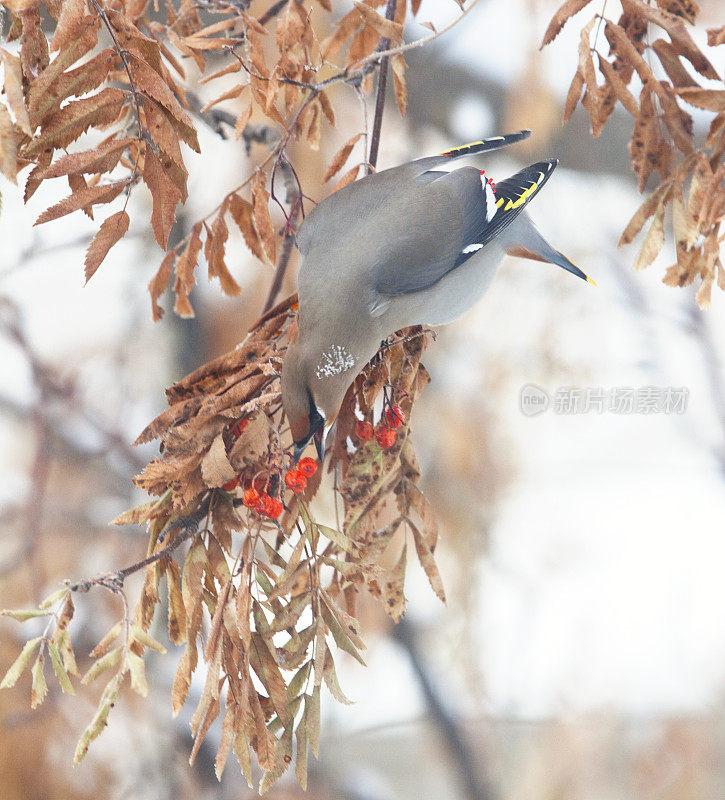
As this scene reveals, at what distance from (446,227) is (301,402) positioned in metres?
0.22

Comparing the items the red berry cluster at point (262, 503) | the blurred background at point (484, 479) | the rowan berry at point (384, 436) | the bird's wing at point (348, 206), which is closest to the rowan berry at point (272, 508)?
the red berry cluster at point (262, 503)

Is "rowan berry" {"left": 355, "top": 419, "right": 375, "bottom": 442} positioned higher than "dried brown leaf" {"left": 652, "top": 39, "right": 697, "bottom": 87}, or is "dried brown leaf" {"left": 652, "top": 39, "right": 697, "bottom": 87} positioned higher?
"dried brown leaf" {"left": 652, "top": 39, "right": 697, "bottom": 87}

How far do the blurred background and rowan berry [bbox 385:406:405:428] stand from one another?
0.82m

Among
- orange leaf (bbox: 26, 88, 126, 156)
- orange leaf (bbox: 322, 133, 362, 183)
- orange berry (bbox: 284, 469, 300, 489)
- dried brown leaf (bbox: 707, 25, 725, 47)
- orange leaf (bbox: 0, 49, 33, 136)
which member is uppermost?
orange leaf (bbox: 0, 49, 33, 136)

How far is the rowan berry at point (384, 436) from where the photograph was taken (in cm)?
63

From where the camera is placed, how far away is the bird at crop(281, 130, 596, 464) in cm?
59

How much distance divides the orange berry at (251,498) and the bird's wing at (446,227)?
180 mm

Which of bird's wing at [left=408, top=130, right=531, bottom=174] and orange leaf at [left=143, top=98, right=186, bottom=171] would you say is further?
bird's wing at [left=408, top=130, right=531, bottom=174]

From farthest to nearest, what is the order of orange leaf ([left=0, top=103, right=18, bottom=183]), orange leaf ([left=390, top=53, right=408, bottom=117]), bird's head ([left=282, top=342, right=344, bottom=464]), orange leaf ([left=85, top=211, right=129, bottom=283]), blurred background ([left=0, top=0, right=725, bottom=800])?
blurred background ([left=0, top=0, right=725, bottom=800]), orange leaf ([left=390, top=53, right=408, bottom=117]), bird's head ([left=282, top=342, right=344, bottom=464]), orange leaf ([left=85, top=211, right=129, bottom=283]), orange leaf ([left=0, top=103, right=18, bottom=183])

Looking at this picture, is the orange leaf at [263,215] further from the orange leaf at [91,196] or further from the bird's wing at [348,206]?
the orange leaf at [91,196]

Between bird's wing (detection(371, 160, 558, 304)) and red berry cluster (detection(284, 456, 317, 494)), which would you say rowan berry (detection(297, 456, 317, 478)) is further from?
bird's wing (detection(371, 160, 558, 304))

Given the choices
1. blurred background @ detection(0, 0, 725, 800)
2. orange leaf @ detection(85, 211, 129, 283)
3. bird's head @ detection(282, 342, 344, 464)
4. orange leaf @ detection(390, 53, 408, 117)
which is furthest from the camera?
blurred background @ detection(0, 0, 725, 800)

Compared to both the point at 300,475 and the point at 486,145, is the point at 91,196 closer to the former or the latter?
the point at 300,475

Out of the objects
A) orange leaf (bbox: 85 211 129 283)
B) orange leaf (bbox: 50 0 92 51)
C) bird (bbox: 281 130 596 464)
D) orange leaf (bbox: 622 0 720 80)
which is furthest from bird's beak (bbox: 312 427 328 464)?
orange leaf (bbox: 622 0 720 80)
